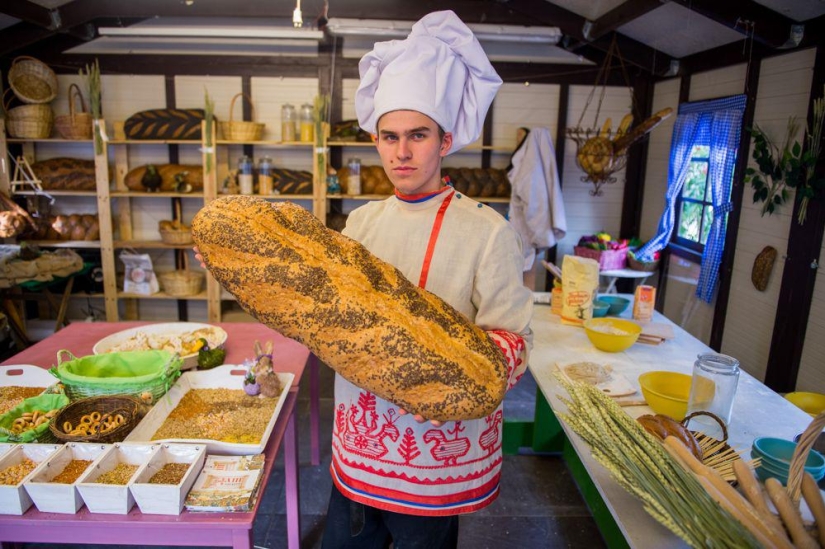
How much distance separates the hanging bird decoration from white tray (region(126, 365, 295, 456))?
136 inches

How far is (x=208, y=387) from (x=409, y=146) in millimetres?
1186

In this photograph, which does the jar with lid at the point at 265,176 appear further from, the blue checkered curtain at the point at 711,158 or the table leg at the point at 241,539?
the table leg at the point at 241,539

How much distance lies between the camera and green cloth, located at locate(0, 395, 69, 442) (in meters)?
1.49

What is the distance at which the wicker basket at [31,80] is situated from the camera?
4652 millimetres

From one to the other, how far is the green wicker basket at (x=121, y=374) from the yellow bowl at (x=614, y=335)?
155cm

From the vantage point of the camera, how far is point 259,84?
17.2 ft

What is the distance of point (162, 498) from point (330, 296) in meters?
0.64

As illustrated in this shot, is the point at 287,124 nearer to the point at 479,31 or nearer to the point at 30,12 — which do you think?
the point at 479,31

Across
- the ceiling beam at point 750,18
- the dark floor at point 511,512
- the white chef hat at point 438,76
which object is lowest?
the dark floor at point 511,512

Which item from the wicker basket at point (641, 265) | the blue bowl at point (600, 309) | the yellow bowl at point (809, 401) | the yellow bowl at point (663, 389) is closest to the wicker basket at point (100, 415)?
the yellow bowl at point (663, 389)

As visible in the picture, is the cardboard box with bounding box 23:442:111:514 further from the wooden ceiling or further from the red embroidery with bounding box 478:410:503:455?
the wooden ceiling

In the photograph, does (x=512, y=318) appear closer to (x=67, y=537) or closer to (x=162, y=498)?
(x=162, y=498)

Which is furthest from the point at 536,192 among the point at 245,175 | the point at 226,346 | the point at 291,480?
the point at 291,480

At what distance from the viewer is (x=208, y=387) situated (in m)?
1.96
